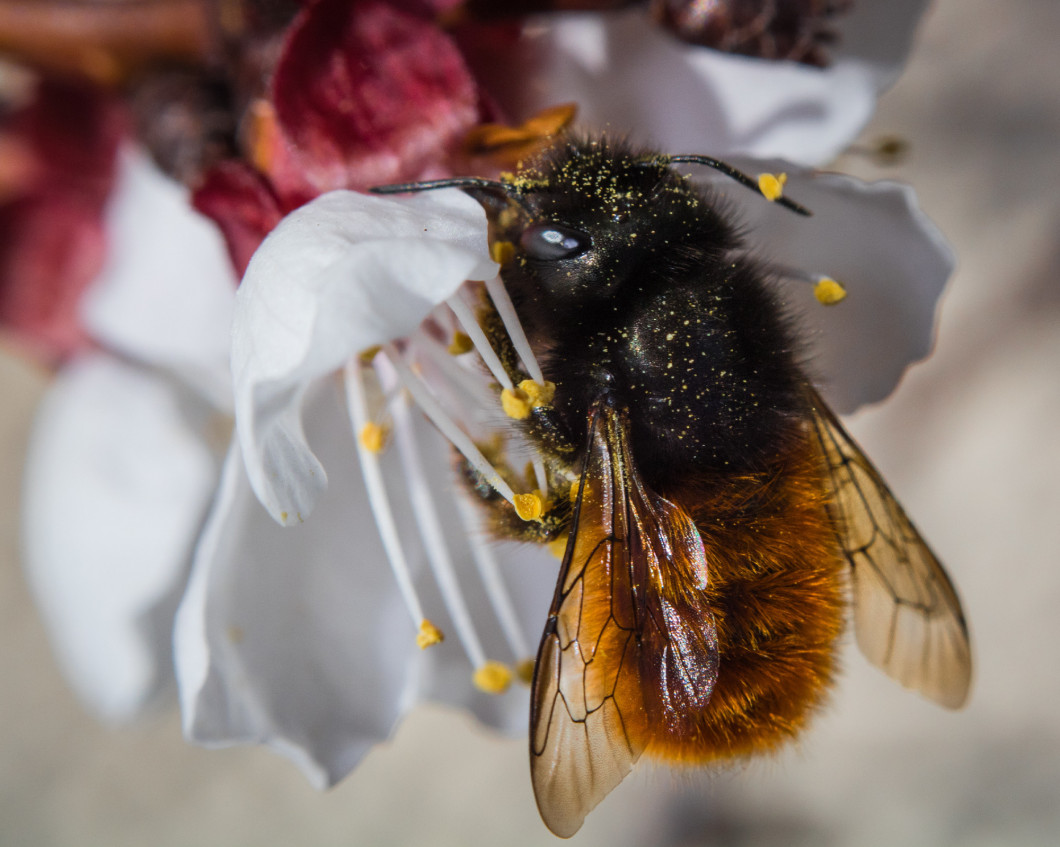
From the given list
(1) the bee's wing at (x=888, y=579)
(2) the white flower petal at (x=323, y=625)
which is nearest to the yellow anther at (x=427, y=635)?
(2) the white flower petal at (x=323, y=625)

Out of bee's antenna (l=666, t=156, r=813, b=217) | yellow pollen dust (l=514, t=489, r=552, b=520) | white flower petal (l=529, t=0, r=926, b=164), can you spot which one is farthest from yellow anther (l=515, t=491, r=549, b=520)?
white flower petal (l=529, t=0, r=926, b=164)

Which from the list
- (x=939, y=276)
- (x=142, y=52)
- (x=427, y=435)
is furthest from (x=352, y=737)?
(x=142, y=52)

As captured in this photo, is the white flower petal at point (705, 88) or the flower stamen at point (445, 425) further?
the white flower petal at point (705, 88)

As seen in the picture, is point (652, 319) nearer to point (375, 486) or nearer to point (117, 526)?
point (375, 486)

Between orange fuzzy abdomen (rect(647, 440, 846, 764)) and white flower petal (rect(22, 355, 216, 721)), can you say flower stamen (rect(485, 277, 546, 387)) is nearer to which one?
A: orange fuzzy abdomen (rect(647, 440, 846, 764))

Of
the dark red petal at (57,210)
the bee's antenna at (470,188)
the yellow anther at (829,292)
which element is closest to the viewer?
the bee's antenna at (470,188)

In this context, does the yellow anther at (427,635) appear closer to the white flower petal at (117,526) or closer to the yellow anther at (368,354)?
the yellow anther at (368,354)

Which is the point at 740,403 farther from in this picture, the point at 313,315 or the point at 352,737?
the point at 352,737

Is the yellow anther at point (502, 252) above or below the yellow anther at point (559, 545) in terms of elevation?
above
